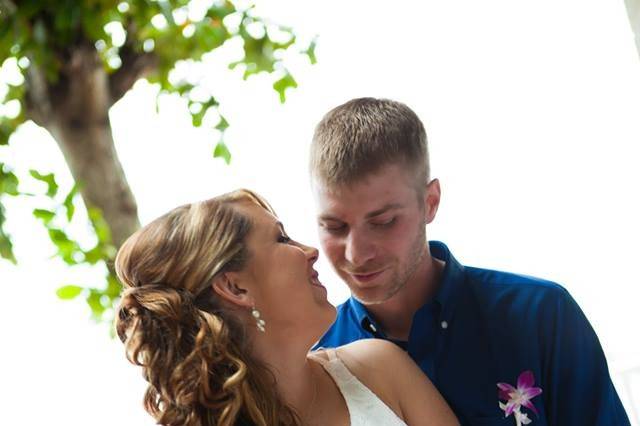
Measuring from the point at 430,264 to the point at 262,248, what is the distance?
37 cm

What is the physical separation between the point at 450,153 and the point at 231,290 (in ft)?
4.91

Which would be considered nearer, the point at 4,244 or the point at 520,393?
the point at 520,393

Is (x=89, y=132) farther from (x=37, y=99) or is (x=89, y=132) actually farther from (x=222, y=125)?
(x=222, y=125)

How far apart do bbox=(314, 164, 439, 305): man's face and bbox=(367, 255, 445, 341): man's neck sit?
4 centimetres

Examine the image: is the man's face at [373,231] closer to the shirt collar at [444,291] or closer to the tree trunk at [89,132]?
the shirt collar at [444,291]

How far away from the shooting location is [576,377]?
192 cm

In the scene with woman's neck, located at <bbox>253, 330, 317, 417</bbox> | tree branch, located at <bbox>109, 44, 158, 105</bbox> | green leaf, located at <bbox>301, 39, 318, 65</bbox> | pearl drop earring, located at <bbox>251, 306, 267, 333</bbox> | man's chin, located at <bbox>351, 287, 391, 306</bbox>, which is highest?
tree branch, located at <bbox>109, 44, 158, 105</bbox>

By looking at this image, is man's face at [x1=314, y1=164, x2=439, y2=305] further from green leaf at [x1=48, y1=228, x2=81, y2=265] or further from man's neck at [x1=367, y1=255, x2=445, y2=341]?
green leaf at [x1=48, y1=228, x2=81, y2=265]

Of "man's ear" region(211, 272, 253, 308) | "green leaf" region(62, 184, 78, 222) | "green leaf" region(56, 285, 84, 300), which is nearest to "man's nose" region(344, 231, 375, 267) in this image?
"man's ear" region(211, 272, 253, 308)

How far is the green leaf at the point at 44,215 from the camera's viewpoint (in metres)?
2.21

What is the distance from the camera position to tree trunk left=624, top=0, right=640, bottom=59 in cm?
192

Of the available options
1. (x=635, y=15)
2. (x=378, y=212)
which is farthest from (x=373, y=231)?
(x=635, y=15)

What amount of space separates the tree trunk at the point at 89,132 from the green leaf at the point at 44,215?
32 centimetres

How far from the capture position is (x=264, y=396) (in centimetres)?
193
